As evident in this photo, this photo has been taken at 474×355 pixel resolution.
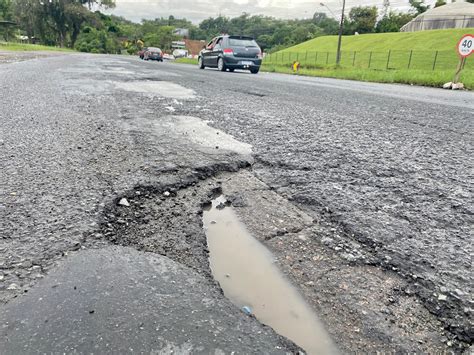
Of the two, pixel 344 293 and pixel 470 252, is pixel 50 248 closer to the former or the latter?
pixel 344 293

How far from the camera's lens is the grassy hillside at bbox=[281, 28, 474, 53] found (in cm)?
3953

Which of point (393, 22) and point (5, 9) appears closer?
point (5, 9)

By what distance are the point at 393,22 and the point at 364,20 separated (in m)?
5.52

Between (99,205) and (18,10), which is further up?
(18,10)

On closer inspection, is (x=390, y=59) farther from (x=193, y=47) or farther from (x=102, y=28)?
(x=193, y=47)

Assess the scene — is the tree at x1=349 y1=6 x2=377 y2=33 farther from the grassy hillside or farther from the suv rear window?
the suv rear window

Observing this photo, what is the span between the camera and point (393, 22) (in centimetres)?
6781

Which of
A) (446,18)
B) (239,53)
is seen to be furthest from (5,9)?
(446,18)

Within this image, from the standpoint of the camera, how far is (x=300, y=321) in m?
1.15

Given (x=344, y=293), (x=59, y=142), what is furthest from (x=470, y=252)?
(x=59, y=142)

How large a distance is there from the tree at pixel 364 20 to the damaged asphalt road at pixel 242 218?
74.0m

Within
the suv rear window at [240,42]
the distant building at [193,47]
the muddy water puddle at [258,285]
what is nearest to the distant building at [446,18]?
the distant building at [193,47]

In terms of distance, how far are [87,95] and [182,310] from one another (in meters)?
5.09

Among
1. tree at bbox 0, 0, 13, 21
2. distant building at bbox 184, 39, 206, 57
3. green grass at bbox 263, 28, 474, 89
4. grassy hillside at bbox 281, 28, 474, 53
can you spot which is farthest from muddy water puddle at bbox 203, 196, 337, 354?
distant building at bbox 184, 39, 206, 57
